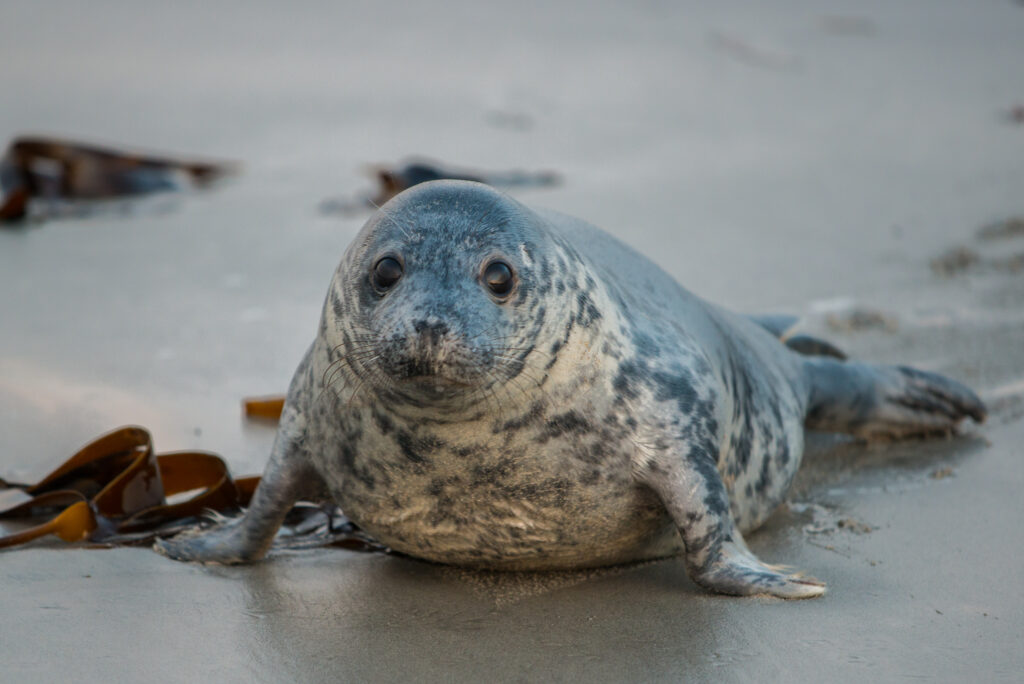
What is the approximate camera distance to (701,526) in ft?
9.68

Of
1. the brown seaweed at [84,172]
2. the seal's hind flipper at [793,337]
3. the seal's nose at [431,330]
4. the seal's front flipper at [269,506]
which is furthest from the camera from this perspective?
the brown seaweed at [84,172]

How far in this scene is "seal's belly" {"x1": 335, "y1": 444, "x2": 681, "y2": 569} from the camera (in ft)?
9.40

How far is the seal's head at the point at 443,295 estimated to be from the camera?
2516mm

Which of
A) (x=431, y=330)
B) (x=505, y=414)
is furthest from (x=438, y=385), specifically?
(x=505, y=414)

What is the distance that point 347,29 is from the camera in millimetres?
9461

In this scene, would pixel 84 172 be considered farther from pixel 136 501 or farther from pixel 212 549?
pixel 212 549

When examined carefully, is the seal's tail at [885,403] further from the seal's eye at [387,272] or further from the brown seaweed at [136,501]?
the seal's eye at [387,272]

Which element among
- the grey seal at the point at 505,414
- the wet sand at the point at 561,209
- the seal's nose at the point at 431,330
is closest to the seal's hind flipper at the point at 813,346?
the wet sand at the point at 561,209

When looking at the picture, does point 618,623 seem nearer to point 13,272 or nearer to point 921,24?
point 13,272

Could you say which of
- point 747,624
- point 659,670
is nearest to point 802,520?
point 747,624

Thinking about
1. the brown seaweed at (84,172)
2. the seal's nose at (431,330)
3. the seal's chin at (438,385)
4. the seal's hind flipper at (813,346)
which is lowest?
the seal's hind flipper at (813,346)

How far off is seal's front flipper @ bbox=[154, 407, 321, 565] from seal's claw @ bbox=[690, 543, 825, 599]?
3.17 ft

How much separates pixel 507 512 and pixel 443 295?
1.91 feet

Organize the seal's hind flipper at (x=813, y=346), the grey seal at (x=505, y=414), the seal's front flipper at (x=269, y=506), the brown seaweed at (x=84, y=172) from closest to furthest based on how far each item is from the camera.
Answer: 1. the grey seal at (x=505, y=414)
2. the seal's front flipper at (x=269, y=506)
3. the seal's hind flipper at (x=813, y=346)
4. the brown seaweed at (x=84, y=172)
